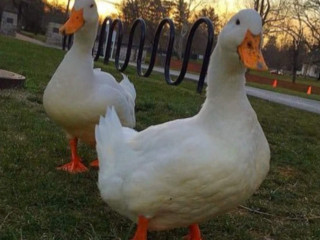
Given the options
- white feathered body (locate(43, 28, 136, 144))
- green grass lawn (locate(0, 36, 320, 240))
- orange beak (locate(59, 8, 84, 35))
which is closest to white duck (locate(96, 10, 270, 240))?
green grass lawn (locate(0, 36, 320, 240))

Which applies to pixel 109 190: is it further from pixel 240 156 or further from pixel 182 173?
pixel 240 156

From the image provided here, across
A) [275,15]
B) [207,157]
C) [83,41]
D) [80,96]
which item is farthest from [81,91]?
[275,15]

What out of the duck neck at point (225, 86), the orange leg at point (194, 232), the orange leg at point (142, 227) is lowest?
the orange leg at point (194, 232)

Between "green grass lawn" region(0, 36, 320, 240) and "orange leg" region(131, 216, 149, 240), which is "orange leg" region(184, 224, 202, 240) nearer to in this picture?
"green grass lawn" region(0, 36, 320, 240)

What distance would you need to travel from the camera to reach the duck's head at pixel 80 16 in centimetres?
413

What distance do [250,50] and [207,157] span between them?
574 millimetres

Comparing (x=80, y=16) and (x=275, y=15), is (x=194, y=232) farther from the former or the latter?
(x=275, y=15)

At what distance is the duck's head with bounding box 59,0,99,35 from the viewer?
13.5 feet

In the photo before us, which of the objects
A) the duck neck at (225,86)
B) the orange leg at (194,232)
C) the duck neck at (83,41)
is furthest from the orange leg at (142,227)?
the duck neck at (83,41)

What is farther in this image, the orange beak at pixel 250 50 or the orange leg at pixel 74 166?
the orange leg at pixel 74 166

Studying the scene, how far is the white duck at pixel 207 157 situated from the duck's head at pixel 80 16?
1.73 meters

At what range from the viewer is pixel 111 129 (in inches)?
116

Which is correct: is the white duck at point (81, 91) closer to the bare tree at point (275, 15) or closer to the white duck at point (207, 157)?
the white duck at point (207, 157)

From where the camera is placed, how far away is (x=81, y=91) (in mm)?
3979
